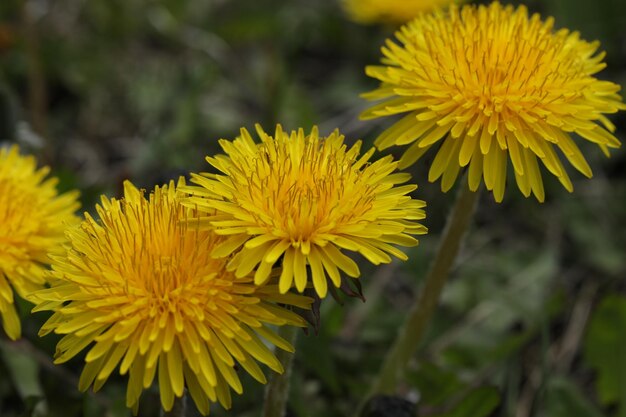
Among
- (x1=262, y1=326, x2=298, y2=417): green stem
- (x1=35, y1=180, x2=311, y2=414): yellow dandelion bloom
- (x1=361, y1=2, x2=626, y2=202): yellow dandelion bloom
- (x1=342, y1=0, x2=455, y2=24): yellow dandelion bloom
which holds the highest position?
(x1=342, y1=0, x2=455, y2=24): yellow dandelion bloom

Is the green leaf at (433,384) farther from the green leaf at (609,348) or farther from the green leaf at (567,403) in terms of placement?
the green leaf at (609,348)

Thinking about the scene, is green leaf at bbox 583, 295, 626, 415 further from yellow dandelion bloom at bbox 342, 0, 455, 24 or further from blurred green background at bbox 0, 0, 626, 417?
yellow dandelion bloom at bbox 342, 0, 455, 24

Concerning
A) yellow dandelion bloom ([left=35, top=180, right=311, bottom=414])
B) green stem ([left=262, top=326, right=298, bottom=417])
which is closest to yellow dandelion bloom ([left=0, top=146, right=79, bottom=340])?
yellow dandelion bloom ([left=35, top=180, right=311, bottom=414])

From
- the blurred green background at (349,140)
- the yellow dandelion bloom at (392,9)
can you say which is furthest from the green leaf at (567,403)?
the yellow dandelion bloom at (392,9)

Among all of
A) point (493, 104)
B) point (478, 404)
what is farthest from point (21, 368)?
point (493, 104)

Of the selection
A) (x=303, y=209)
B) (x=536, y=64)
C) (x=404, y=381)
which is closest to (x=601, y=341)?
(x=404, y=381)

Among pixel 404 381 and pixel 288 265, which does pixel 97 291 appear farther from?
pixel 404 381
